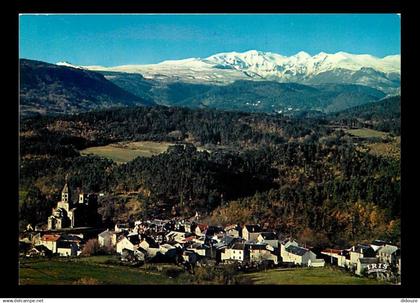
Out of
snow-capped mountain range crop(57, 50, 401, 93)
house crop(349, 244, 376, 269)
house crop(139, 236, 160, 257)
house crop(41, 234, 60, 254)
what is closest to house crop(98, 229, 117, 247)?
house crop(139, 236, 160, 257)

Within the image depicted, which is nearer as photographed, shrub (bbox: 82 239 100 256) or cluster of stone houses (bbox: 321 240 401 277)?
cluster of stone houses (bbox: 321 240 401 277)

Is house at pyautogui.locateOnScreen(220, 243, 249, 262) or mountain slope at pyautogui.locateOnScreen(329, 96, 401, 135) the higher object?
mountain slope at pyautogui.locateOnScreen(329, 96, 401, 135)

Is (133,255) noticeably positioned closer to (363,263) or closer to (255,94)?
(363,263)

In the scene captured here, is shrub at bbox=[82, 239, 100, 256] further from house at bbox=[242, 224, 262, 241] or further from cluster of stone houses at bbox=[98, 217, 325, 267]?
house at bbox=[242, 224, 262, 241]

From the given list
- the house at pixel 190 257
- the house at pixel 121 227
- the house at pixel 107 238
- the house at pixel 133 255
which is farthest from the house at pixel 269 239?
the house at pixel 107 238

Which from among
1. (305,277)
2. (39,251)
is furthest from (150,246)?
(305,277)

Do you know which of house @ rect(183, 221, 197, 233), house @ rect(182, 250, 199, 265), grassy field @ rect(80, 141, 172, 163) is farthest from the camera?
grassy field @ rect(80, 141, 172, 163)

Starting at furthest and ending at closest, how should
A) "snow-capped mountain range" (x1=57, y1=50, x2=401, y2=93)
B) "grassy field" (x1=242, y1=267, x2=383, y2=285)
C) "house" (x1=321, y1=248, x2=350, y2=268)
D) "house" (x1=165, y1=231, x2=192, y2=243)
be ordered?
1. "snow-capped mountain range" (x1=57, y1=50, x2=401, y2=93)
2. "house" (x1=165, y1=231, x2=192, y2=243)
3. "house" (x1=321, y1=248, x2=350, y2=268)
4. "grassy field" (x1=242, y1=267, x2=383, y2=285)

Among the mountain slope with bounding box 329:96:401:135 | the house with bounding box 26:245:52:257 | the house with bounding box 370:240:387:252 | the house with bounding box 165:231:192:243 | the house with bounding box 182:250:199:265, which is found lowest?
the house with bounding box 182:250:199:265

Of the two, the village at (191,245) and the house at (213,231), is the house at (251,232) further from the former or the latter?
the house at (213,231)
